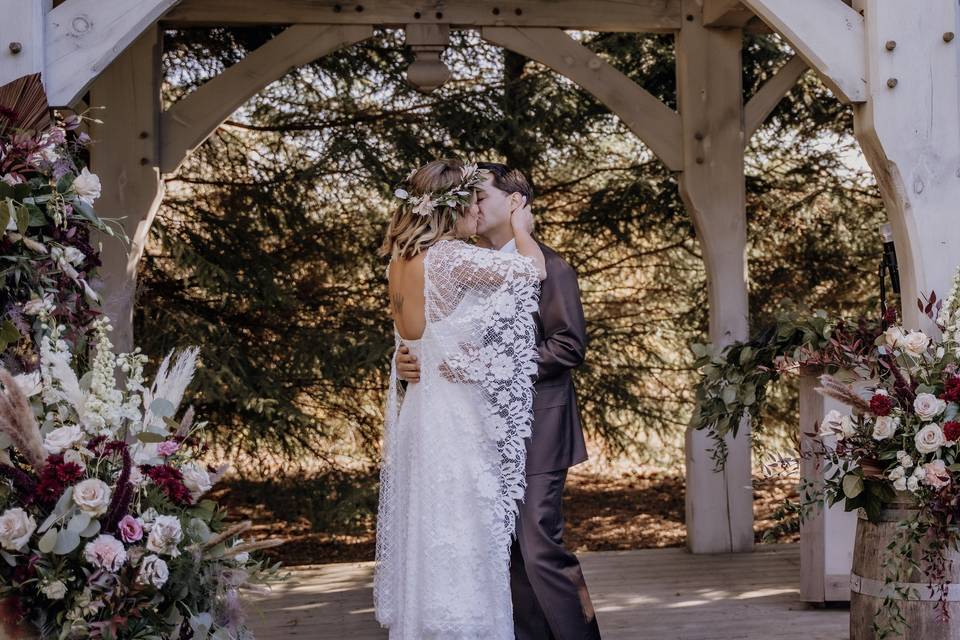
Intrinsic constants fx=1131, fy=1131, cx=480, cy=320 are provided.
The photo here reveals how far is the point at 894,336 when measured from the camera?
11.2ft

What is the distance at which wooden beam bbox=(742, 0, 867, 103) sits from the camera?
3.63 metres

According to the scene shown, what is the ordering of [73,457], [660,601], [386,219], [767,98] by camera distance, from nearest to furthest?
1. [73,457]
2. [660,601]
3. [767,98]
4. [386,219]

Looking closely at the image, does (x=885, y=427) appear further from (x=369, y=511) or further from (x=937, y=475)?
(x=369, y=511)

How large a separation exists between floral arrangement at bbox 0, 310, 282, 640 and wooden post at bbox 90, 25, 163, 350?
2527 mm

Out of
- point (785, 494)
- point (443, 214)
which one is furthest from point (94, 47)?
point (785, 494)

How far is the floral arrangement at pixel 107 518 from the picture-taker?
2490mm

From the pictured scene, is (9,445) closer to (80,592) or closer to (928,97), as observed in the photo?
(80,592)

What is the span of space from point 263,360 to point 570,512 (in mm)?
2685

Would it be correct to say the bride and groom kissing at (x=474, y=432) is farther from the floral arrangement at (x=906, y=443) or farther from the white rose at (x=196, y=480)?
the white rose at (x=196, y=480)

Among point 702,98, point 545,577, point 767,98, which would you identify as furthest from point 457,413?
point 767,98

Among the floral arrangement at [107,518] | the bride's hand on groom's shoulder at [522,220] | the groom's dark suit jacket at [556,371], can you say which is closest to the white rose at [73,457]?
the floral arrangement at [107,518]

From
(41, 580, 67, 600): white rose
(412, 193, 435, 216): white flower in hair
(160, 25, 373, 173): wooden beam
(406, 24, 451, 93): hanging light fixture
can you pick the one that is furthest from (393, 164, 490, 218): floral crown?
(160, 25, 373, 173): wooden beam

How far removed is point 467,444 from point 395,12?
2.80 metres

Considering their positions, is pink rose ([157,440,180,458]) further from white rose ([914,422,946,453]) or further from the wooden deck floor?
the wooden deck floor
